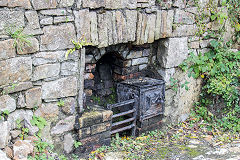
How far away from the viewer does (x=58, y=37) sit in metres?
3.22

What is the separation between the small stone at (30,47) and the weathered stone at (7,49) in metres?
0.07

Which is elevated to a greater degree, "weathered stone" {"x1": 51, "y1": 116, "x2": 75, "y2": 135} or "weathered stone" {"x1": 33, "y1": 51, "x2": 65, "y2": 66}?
"weathered stone" {"x1": 33, "y1": 51, "x2": 65, "y2": 66}

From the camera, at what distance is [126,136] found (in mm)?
4562

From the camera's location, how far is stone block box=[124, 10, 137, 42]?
377 cm

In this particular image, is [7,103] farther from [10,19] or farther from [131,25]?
[131,25]

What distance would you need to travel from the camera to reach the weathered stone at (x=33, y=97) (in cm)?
314

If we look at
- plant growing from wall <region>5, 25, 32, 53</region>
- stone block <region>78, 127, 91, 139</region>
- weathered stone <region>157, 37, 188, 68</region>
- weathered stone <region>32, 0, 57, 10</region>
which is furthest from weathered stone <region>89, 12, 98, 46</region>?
weathered stone <region>157, 37, 188, 68</region>

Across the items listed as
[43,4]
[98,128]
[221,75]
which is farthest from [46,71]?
[221,75]

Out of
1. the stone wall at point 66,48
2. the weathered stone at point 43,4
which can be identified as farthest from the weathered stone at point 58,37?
the weathered stone at point 43,4

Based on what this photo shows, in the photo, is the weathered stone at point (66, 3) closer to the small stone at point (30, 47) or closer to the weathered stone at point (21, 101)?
the small stone at point (30, 47)

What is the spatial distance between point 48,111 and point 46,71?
0.49m

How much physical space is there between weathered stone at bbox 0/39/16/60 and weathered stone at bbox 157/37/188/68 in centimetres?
243

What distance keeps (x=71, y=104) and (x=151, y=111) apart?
146 centimetres

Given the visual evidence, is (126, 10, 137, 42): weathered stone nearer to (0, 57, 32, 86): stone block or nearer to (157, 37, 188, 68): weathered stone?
(157, 37, 188, 68): weathered stone
